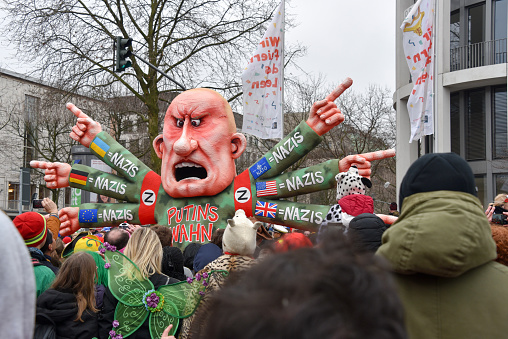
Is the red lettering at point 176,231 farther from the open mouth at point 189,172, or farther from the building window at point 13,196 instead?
the building window at point 13,196

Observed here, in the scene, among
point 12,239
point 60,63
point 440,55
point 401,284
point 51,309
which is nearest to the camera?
point 12,239

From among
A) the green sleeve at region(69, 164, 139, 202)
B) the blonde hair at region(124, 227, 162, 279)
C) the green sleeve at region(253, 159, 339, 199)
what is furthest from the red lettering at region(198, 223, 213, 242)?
the blonde hair at region(124, 227, 162, 279)

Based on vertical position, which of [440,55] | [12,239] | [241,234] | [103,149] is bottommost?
[241,234]

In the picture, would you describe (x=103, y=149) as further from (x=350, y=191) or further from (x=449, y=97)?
(x=449, y=97)

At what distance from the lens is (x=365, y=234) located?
2.58 m

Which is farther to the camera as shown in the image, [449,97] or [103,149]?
[449,97]

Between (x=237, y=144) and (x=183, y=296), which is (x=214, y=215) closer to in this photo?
(x=237, y=144)

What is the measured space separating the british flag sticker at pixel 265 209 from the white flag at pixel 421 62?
146 inches

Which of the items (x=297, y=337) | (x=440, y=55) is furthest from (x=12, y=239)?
(x=440, y=55)

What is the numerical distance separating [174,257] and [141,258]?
80 cm

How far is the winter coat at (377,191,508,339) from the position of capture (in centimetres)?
168

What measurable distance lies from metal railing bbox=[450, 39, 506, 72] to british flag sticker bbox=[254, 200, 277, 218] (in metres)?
14.3

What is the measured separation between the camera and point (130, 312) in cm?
358

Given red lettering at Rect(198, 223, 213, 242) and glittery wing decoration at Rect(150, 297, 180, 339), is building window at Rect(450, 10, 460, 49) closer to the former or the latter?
Result: red lettering at Rect(198, 223, 213, 242)
